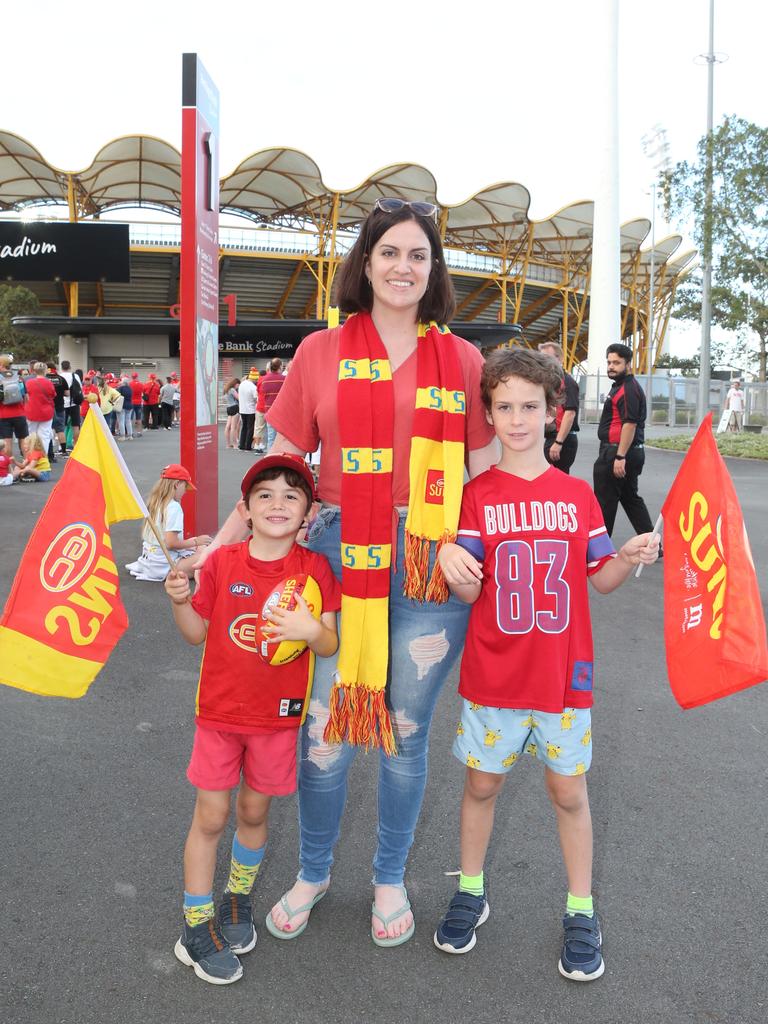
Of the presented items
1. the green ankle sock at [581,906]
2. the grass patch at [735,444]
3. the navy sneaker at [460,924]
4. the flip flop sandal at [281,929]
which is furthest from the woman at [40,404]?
the grass patch at [735,444]

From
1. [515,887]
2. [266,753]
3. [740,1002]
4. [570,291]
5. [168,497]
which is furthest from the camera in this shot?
[570,291]

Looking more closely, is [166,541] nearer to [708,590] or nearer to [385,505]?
[385,505]

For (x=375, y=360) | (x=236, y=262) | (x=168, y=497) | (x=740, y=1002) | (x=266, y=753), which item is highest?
(x=236, y=262)

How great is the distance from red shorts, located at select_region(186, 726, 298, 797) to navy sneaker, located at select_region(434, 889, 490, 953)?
1.84 feet

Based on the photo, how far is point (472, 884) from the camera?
7.52ft

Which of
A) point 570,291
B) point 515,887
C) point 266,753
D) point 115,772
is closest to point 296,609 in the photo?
point 266,753

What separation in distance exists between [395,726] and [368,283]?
1192mm

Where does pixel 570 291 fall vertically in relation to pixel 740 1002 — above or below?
above

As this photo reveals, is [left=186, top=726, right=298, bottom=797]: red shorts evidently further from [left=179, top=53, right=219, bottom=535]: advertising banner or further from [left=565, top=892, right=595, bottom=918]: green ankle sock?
[left=179, top=53, right=219, bottom=535]: advertising banner

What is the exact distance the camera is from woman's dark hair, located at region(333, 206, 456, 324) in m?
2.19

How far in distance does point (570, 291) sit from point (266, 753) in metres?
53.6

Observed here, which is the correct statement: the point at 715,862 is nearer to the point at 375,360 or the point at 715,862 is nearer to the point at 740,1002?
the point at 740,1002

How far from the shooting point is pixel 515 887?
2521mm

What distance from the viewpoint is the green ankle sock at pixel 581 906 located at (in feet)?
7.25
